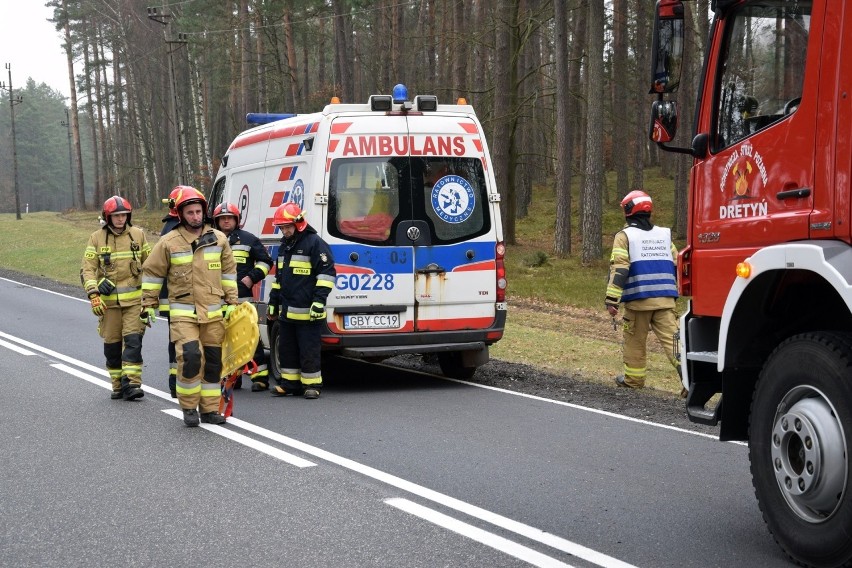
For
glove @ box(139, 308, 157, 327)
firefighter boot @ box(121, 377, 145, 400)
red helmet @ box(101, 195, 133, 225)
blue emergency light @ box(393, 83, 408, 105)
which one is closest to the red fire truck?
glove @ box(139, 308, 157, 327)

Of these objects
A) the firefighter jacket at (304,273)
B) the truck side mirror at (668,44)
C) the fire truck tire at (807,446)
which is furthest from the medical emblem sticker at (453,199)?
the fire truck tire at (807,446)

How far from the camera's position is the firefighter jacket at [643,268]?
398 inches

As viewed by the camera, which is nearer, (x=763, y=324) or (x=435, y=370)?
(x=763, y=324)

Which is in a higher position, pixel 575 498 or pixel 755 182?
pixel 755 182

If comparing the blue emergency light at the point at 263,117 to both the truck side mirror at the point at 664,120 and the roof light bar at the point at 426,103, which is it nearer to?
the roof light bar at the point at 426,103

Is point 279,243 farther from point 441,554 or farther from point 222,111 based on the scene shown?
point 222,111

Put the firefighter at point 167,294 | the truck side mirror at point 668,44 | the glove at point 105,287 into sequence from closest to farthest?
the truck side mirror at point 668,44 < the firefighter at point 167,294 < the glove at point 105,287

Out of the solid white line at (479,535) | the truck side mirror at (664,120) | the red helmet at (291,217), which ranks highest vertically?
the truck side mirror at (664,120)

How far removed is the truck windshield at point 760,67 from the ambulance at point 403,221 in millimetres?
4972

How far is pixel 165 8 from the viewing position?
45906mm

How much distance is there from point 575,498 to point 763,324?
1571 millimetres

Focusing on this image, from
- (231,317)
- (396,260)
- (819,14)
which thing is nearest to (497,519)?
(819,14)

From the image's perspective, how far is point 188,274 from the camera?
8.55 m

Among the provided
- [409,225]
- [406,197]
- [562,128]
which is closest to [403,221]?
[409,225]
